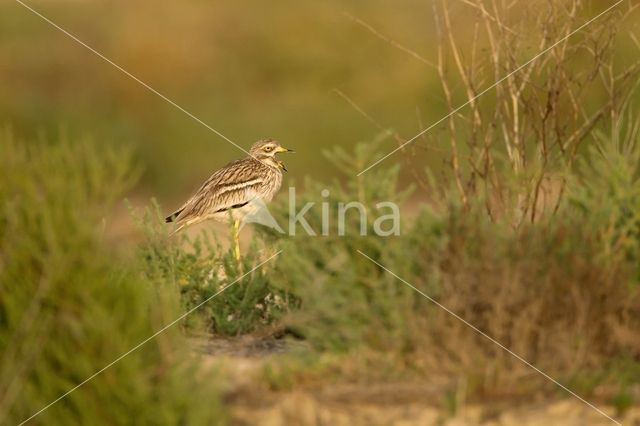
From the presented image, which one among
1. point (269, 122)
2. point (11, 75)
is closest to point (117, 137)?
point (269, 122)

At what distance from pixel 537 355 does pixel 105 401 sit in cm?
186

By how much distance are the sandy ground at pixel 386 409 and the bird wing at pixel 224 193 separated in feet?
14.5

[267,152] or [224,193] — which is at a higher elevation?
[267,152]

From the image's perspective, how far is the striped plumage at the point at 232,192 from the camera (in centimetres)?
1042

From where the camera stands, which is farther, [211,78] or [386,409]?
[211,78]

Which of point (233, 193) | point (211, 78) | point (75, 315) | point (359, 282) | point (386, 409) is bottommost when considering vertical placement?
point (386, 409)

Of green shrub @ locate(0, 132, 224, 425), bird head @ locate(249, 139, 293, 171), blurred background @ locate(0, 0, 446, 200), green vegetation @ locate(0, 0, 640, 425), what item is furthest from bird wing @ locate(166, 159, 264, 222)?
blurred background @ locate(0, 0, 446, 200)

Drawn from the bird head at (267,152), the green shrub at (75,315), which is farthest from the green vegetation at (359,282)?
the bird head at (267,152)

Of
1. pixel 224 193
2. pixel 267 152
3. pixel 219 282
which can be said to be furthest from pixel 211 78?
pixel 219 282

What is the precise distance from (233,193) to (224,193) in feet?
0.23

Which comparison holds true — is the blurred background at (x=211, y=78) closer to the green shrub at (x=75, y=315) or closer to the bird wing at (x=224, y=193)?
the bird wing at (x=224, y=193)

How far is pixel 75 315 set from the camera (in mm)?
5727

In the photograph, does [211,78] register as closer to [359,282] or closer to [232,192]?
[232,192]

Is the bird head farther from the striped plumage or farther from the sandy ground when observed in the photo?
the sandy ground
